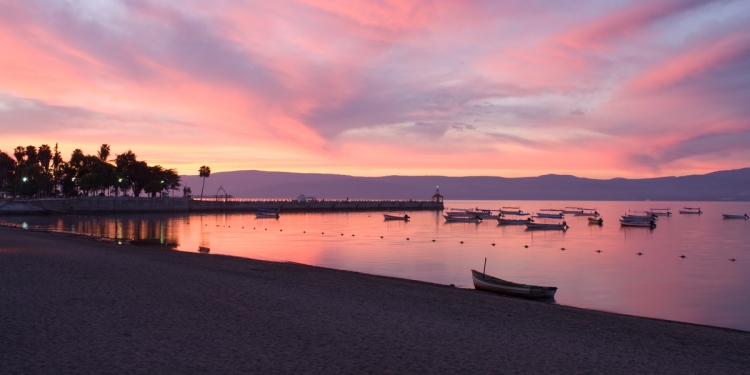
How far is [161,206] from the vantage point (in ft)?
376

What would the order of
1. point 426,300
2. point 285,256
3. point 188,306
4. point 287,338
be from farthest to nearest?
point 285,256 < point 426,300 < point 188,306 < point 287,338

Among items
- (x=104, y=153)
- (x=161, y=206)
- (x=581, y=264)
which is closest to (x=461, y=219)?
(x=161, y=206)

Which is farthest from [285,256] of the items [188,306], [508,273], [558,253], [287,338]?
[287,338]

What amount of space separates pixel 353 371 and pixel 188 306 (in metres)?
6.20

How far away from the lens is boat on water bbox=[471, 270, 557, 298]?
22.4m

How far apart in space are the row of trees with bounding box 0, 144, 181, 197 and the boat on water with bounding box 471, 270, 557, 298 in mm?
110318

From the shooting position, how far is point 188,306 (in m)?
13.5

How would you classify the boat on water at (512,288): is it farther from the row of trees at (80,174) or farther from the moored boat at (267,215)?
the row of trees at (80,174)

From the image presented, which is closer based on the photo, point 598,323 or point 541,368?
point 541,368

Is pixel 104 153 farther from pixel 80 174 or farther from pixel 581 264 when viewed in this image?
pixel 581 264

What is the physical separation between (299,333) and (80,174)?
129m

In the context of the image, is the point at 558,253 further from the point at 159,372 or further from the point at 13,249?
the point at 159,372

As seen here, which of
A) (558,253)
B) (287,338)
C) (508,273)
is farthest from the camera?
(558,253)

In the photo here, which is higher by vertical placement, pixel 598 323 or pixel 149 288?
pixel 149 288
